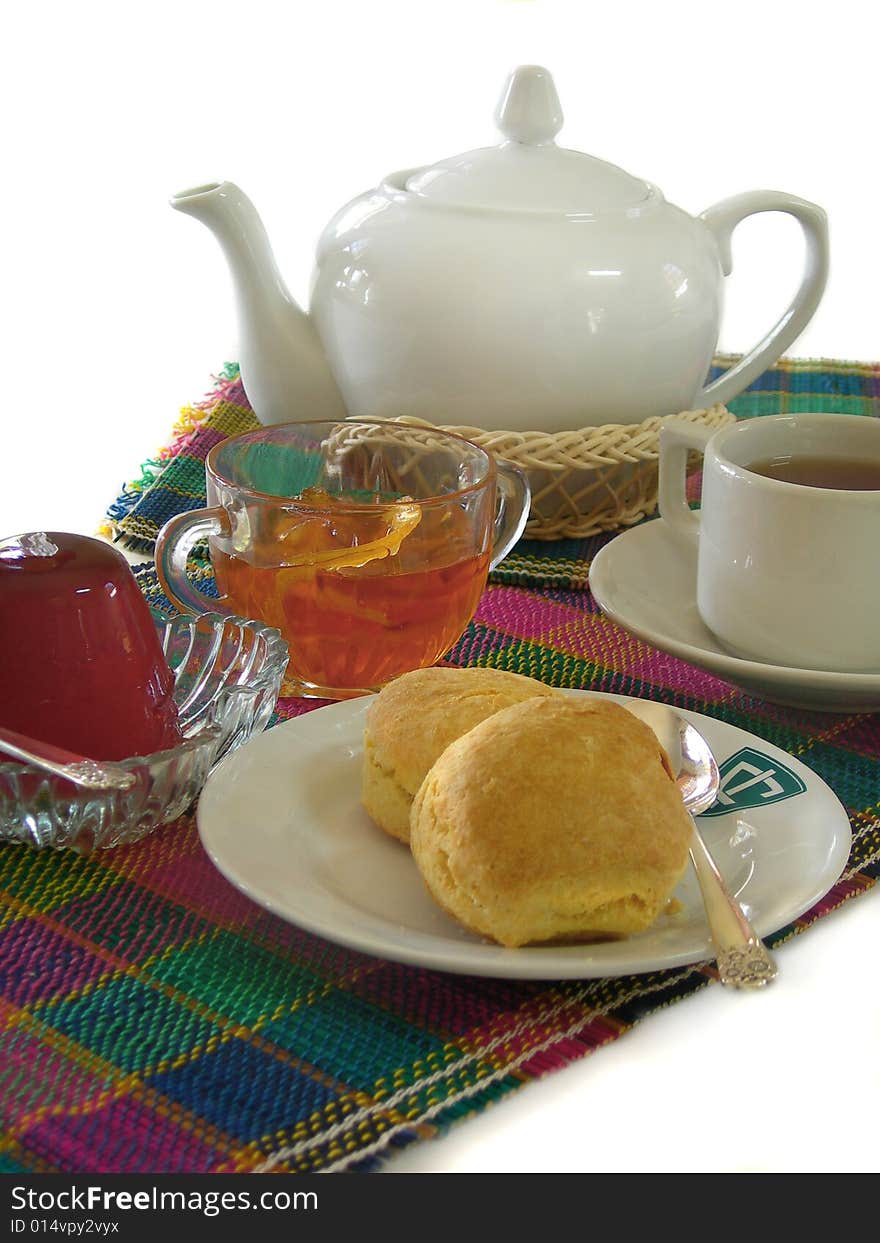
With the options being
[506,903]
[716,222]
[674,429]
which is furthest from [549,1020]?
[716,222]

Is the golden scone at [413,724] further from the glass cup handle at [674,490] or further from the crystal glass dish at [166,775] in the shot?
the glass cup handle at [674,490]

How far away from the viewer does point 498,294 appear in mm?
855

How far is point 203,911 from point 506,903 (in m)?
0.13

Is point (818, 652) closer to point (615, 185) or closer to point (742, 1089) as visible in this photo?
point (742, 1089)

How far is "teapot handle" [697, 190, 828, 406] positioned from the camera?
0.97 metres

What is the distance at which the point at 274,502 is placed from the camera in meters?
0.67

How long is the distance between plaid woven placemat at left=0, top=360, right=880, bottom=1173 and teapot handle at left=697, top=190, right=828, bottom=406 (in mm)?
456

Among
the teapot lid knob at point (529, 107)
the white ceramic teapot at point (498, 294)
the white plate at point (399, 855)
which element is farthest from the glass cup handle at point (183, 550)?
the teapot lid knob at point (529, 107)

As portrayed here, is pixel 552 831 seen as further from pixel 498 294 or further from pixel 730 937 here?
pixel 498 294

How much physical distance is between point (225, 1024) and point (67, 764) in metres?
0.11

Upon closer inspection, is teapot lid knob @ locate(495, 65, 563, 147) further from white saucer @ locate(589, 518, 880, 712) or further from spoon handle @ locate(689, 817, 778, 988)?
spoon handle @ locate(689, 817, 778, 988)

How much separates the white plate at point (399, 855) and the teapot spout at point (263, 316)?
1.27ft

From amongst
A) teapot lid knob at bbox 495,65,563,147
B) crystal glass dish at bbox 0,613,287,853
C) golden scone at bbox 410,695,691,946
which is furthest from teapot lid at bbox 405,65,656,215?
golden scone at bbox 410,695,691,946

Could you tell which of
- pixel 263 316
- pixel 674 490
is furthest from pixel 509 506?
pixel 263 316
